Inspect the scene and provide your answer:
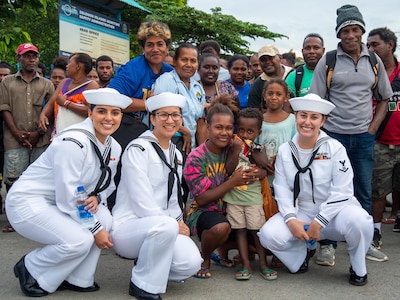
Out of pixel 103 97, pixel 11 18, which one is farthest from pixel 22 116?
pixel 103 97

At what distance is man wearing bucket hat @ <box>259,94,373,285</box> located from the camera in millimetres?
Answer: 4250

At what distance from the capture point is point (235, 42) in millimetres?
23000

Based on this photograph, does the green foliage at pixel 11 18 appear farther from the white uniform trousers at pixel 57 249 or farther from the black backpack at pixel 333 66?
the black backpack at pixel 333 66

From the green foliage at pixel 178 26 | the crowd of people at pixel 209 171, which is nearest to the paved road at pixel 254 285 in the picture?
the crowd of people at pixel 209 171

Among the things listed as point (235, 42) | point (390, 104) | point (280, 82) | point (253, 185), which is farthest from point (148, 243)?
point (235, 42)

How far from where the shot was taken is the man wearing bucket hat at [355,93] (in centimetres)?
508

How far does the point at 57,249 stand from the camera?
3807 millimetres

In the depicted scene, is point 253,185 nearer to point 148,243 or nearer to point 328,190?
point 328,190

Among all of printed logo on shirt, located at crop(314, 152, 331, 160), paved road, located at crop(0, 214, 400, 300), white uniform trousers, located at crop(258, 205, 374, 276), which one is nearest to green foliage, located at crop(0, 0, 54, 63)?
paved road, located at crop(0, 214, 400, 300)

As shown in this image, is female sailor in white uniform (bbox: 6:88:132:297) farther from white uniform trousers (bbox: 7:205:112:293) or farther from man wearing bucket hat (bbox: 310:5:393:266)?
man wearing bucket hat (bbox: 310:5:393:266)

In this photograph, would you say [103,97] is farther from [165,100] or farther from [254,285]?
[254,285]

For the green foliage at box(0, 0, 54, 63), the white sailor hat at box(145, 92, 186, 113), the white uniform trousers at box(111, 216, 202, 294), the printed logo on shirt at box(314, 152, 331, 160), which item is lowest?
the white uniform trousers at box(111, 216, 202, 294)

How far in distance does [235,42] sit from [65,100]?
59.4 ft

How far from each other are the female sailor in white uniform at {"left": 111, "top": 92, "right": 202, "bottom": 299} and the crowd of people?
0.01 meters
